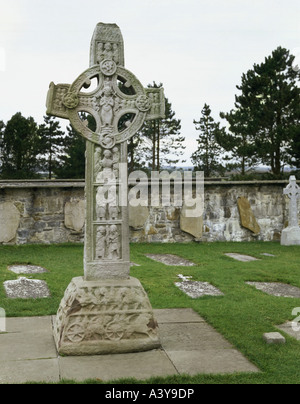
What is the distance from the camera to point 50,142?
29.5 metres

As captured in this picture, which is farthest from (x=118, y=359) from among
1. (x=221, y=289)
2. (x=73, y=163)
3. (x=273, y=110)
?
(x=73, y=163)

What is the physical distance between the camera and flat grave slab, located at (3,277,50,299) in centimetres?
573

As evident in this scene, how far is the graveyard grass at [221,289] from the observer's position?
3766 millimetres

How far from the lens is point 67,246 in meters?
9.80

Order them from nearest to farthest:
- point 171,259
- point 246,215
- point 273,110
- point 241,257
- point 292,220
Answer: point 171,259 → point 241,257 → point 292,220 → point 246,215 → point 273,110

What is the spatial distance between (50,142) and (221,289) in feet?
81.3

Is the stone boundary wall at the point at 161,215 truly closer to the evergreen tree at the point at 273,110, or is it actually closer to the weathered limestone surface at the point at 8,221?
the weathered limestone surface at the point at 8,221

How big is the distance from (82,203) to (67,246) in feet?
3.18

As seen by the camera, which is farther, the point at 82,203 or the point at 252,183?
the point at 252,183

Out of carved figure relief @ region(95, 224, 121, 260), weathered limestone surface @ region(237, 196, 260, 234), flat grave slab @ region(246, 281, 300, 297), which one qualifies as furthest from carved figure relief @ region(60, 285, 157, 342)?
weathered limestone surface @ region(237, 196, 260, 234)

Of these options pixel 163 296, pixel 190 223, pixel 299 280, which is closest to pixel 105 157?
pixel 163 296

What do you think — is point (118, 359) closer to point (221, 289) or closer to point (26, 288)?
point (26, 288)

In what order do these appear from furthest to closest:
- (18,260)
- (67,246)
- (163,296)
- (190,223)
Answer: (190,223), (67,246), (18,260), (163,296)

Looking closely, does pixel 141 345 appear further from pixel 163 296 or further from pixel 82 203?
pixel 82 203
